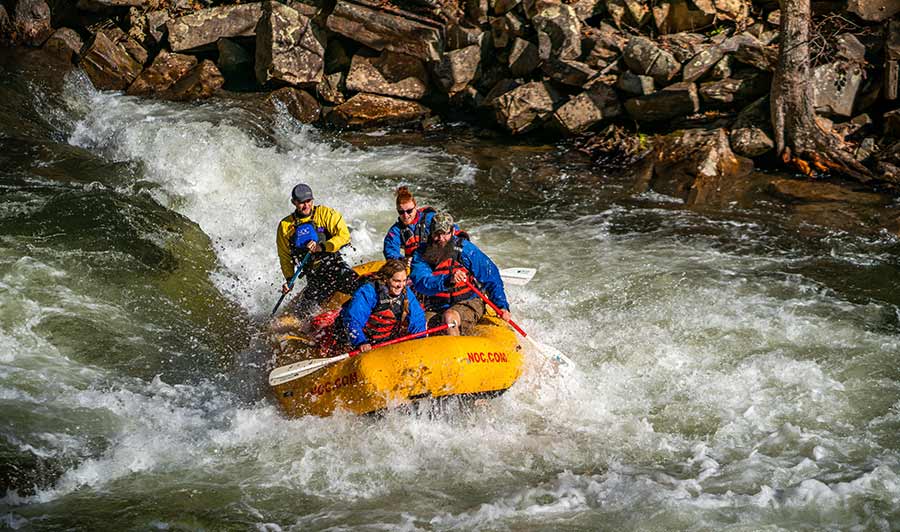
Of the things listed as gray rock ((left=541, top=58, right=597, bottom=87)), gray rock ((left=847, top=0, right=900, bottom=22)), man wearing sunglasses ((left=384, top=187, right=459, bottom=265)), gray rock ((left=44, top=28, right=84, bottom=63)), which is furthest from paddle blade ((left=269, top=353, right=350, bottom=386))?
gray rock ((left=44, top=28, right=84, bottom=63))

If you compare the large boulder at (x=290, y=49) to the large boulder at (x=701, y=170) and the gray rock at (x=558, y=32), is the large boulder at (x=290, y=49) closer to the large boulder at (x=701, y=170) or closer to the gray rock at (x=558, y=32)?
the gray rock at (x=558, y=32)

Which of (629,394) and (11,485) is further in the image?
(629,394)

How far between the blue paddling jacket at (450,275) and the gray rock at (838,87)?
624 cm

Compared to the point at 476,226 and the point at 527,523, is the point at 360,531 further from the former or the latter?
the point at 476,226

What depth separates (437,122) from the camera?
1391cm

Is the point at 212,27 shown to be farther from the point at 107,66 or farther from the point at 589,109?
the point at 589,109

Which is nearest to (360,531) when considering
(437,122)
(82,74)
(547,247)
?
(547,247)

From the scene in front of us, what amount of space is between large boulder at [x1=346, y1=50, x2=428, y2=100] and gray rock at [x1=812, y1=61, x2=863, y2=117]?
20.0 feet

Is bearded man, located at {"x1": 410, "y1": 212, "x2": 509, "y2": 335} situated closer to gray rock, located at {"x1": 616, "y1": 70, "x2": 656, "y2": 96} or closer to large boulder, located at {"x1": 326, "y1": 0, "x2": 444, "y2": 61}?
gray rock, located at {"x1": 616, "y1": 70, "x2": 656, "y2": 96}

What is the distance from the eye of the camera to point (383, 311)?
6.25 metres

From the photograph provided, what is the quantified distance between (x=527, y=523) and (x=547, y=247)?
5094 millimetres

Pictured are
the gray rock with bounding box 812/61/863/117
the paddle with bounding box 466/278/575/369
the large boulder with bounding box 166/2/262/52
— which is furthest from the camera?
the large boulder with bounding box 166/2/262/52

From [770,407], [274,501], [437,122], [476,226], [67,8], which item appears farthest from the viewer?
[67,8]

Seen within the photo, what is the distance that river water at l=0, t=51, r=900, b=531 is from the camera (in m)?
5.36
